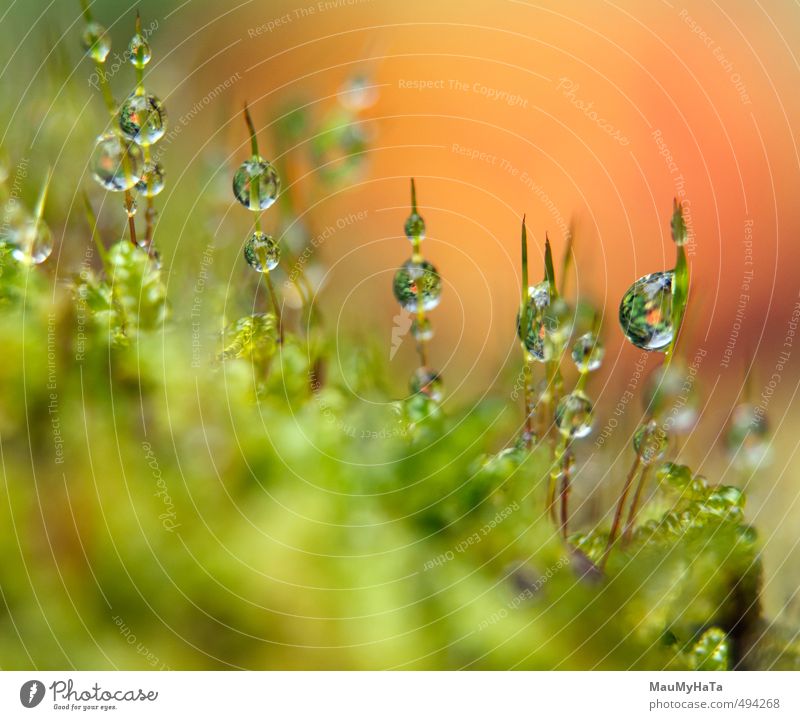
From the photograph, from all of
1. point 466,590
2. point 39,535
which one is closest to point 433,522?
point 466,590

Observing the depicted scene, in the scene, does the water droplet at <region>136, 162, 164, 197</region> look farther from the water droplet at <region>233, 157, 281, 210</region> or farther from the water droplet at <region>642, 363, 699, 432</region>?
the water droplet at <region>642, 363, 699, 432</region>

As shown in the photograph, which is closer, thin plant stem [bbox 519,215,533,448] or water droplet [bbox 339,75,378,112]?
thin plant stem [bbox 519,215,533,448]

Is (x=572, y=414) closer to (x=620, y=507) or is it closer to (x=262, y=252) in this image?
(x=620, y=507)

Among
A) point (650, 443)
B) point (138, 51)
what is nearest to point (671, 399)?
point (650, 443)

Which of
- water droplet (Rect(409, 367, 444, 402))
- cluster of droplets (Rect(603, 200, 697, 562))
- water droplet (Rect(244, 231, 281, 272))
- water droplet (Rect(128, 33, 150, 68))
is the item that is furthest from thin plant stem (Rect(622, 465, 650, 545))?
water droplet (Rect(128, 33, 150, 68))

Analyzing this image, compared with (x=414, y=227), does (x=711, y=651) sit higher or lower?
lower

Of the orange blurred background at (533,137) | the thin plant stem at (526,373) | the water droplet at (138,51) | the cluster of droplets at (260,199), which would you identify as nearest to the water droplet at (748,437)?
the orange blurred background at (533,137)

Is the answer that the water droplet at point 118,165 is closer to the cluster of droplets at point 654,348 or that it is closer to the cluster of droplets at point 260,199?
the cluster of droplets at point 260,199
